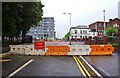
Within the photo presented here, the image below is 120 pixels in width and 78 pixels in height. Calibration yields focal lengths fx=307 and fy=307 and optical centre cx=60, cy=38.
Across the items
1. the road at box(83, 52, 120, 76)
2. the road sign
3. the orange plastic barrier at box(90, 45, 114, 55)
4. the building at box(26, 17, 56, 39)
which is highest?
the building at box(26, 17, 56, 39)

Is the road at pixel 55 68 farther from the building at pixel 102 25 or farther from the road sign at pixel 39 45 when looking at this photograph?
the building at pixel 102 25

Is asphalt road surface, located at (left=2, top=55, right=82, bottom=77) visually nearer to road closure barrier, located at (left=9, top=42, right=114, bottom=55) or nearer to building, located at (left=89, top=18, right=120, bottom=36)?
road closure barrier, located at (left=9, top=42, right=114, bottom=55)

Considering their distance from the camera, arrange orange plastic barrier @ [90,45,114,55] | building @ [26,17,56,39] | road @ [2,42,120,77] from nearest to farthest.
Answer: road @ [2,42,120,77], orange plastic barrier @ [90,45,114,55], building @ [26,17,56,39]

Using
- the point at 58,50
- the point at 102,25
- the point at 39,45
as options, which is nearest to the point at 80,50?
the point at 58,50

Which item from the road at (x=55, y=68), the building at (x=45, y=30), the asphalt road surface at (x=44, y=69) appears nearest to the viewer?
the asphalt road surface at (x=44, y=69)

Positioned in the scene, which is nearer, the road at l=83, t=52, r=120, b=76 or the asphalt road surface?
the asphalt road surface

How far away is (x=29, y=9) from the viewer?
3656 cm

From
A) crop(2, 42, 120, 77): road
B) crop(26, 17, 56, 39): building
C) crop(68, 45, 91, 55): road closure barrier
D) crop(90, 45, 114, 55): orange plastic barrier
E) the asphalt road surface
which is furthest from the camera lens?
crop(26, 17, 56, 39): building

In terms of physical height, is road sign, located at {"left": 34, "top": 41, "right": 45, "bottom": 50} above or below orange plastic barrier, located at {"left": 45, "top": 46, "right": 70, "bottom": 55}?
above

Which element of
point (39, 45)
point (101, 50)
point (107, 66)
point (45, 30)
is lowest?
point (107, 66)

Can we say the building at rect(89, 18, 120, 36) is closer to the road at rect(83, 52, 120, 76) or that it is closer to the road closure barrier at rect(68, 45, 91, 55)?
the road closure barrier at rect(68, 45, 91, 55)

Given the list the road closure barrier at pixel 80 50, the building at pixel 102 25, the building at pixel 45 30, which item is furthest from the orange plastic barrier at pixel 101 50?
the building at pixel 45 30

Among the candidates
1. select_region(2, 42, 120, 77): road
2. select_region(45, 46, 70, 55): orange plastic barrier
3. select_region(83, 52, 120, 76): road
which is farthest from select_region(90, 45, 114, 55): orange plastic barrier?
select_region(2, 42, 120, 77): road

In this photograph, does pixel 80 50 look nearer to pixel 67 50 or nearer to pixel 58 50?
pixel 67 50
